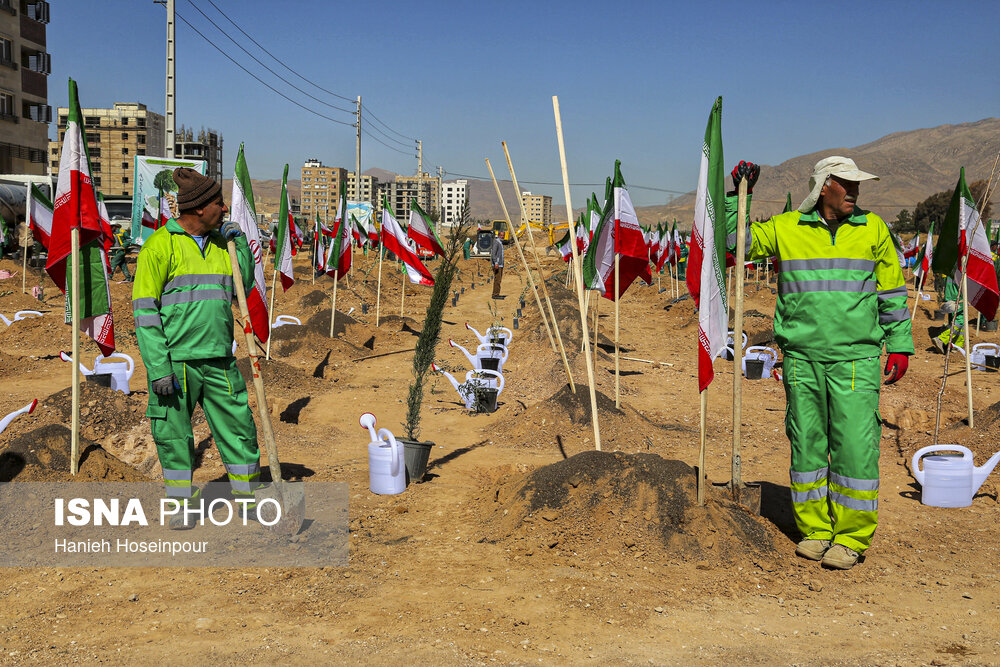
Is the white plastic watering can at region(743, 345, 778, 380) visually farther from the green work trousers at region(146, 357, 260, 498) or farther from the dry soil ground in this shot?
the green work trousers at region(146, 357, 260, 498)

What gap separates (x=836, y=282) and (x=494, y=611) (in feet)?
8.22

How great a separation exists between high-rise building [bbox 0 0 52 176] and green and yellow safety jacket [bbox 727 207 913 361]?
50.5 meters

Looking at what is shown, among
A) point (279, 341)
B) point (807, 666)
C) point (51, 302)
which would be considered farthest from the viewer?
point (51, 302)

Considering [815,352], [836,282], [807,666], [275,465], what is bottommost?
[807,666]

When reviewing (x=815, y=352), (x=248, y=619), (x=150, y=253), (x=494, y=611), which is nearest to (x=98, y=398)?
(x=150, y=253)

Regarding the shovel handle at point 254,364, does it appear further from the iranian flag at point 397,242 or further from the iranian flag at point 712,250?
the iranian flag at point 397,242

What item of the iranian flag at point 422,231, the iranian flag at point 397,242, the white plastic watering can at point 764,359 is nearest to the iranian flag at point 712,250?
the white plastic watering can at point 764,359

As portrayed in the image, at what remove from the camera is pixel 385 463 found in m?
5.63

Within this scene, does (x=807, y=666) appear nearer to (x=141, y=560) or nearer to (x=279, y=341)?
(x=141, y=560)

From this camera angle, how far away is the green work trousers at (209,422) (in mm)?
4684

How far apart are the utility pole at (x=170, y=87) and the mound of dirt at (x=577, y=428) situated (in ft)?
42.1

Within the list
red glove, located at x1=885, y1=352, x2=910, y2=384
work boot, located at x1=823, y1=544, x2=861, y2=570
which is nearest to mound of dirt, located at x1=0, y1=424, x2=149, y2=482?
work boot, located at x1=823, y1=544, x2=861, y2=570

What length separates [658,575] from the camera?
14.1 ft

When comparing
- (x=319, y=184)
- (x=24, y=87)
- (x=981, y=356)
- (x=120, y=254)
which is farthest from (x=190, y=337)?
(x=319, y=184)
